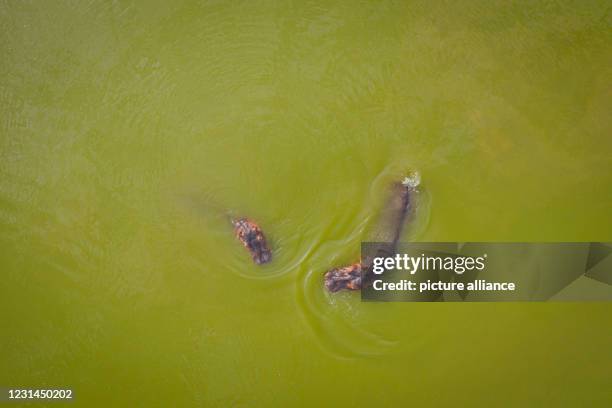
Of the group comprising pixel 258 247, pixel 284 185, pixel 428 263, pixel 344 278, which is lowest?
pixel 344 278

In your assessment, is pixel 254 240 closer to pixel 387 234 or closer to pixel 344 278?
pixel 344 278

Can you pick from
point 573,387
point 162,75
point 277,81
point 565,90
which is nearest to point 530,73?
point 565,90

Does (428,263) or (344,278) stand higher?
(428,263)

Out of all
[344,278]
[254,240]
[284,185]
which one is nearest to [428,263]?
[344,278]

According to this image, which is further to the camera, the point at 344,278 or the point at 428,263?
the point at 428,263

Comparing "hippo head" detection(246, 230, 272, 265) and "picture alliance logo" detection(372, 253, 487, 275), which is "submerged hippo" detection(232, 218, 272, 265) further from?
"picture alliance logo" detection(372, 253, 487, 275)

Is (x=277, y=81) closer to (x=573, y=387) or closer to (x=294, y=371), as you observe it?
(x=294, y=371)
